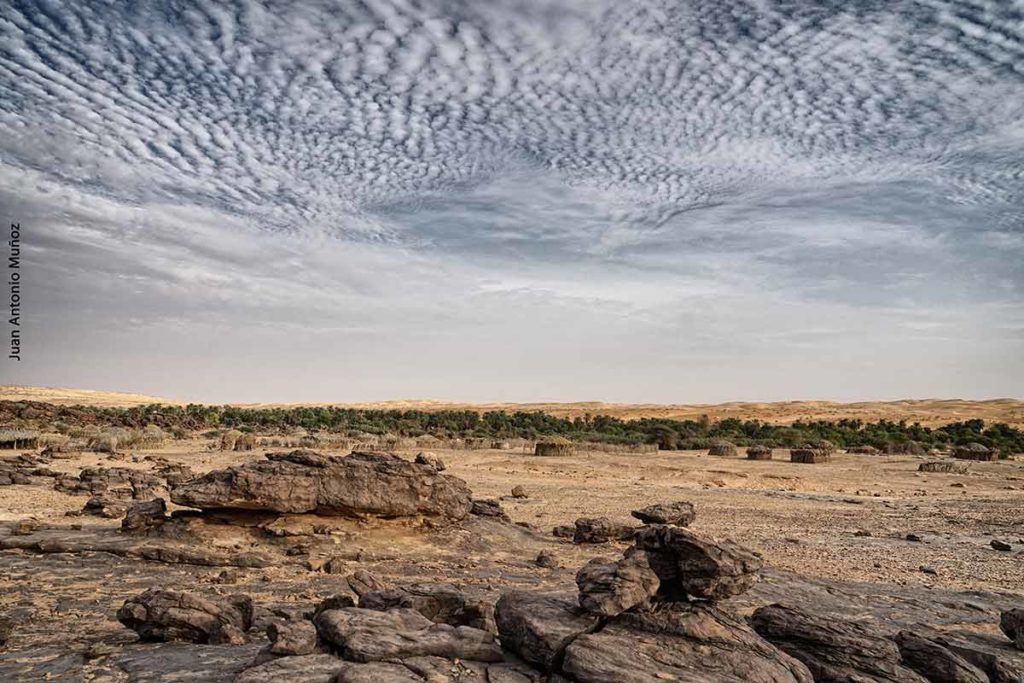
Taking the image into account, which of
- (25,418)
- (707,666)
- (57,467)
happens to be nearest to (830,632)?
(707,666)

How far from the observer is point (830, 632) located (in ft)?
27.6

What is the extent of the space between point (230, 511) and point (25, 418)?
178ft

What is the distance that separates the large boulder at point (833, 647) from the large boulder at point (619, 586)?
1744 millimetres

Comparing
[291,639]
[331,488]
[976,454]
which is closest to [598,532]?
[331,488]

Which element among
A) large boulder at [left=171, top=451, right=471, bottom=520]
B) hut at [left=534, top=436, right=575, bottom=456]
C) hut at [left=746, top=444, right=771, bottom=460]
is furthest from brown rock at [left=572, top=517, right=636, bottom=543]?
hut at [left=746, top=444, right=771, bottom=460]

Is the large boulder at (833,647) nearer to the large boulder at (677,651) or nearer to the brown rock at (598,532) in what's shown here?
the large boulder at (677,651)

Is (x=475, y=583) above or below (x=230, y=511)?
below

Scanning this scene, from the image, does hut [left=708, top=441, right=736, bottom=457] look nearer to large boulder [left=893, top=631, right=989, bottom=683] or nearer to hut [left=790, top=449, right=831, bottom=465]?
hut [left=790, top=449, right=831, bottom=465]

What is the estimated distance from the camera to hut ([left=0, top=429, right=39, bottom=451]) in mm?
39375

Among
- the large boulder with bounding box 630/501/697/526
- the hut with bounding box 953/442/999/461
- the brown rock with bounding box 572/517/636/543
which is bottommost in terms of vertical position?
the brown rock with bounding box 572/517/636/543

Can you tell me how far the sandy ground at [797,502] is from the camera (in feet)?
54.5

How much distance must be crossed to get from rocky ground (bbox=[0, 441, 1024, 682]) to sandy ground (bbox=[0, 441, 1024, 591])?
14 cm

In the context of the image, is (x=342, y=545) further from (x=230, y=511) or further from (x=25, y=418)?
(x=25, y=418)

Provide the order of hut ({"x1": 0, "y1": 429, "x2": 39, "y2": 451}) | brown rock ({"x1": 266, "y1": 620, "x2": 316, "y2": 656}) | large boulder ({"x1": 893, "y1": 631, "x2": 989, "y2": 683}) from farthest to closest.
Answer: hut ({"x1": 0, "y1": 429, "x2": 39, "y2": 451}), large boulder ({"x1": 893, "y1": 631, "x2": 989, "y2": 683}), brown rock ({"x1": 266, "y1": 620, "x2": 316, "y2": 656})
